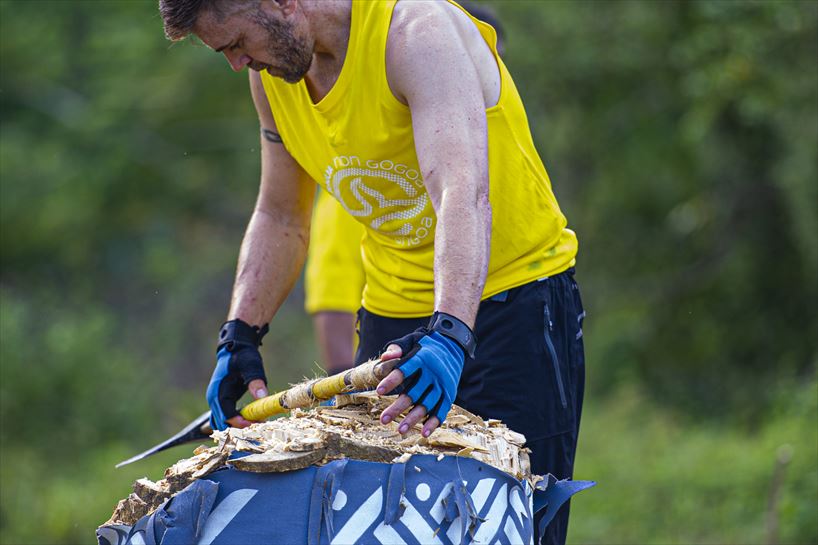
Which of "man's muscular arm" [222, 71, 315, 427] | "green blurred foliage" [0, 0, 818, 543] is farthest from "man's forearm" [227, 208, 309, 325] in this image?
"green blurred foliage" [0, 0, 818, 543]

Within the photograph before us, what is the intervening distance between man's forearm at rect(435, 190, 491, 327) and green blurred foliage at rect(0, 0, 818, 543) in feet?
7.27

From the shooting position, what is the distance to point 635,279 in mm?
10344

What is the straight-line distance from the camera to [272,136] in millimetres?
3350

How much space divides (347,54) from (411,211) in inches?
17.9

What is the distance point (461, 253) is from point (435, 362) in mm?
318

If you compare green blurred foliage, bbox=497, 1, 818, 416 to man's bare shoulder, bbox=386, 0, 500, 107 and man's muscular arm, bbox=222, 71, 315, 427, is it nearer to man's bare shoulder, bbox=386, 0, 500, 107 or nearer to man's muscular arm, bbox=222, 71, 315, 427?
man's muscular arm, bbox=222, 71, 315, 427

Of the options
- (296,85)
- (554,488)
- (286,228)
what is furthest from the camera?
(286,228)

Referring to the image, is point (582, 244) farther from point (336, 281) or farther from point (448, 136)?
point (448, 136)

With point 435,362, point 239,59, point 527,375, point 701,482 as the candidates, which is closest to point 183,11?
point 239,59

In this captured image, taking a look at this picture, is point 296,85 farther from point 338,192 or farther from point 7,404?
point 7,404

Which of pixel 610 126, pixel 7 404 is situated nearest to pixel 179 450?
pixel 7 404

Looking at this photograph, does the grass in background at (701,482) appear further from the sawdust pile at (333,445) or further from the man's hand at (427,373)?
the man's hand at (427,373)

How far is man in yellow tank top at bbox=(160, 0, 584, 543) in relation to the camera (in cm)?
267

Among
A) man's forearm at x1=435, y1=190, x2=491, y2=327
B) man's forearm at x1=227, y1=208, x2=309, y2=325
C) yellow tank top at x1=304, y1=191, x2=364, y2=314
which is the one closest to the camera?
man's forearm at x1=435, y1=190, x2=491, y2=327
